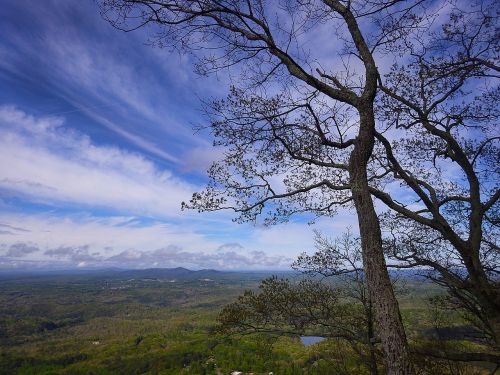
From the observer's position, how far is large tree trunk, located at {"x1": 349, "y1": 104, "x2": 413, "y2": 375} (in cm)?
352

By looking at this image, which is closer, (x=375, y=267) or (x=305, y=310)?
(x=375, y=267)

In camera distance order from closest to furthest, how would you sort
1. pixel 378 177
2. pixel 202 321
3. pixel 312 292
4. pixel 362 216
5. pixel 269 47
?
pixel 362 216 → pixel 269 47 → pixel 378 177 → pixel 312 292 → pixel 202 321

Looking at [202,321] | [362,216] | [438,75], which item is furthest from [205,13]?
[202,321]

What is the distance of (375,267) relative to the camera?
387 centimetres

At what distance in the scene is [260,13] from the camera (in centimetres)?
483

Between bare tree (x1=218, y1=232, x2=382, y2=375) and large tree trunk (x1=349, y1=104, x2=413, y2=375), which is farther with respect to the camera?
bare tree (x1=218, y1=232, x2=382, y2=375)

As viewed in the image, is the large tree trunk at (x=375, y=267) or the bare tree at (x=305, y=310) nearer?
the large tree trunk at (x=375, y=267)

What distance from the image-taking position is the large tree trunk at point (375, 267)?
352 cm

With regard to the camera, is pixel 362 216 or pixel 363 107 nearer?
pixel 362 216

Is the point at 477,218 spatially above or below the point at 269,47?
below

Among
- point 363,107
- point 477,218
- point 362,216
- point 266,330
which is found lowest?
point 266,330

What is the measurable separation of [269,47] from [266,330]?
5.76 meters

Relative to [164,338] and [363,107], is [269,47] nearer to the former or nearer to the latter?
[363,107]

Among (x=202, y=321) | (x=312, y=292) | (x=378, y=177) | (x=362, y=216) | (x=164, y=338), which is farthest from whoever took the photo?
(x=202, y=321)
